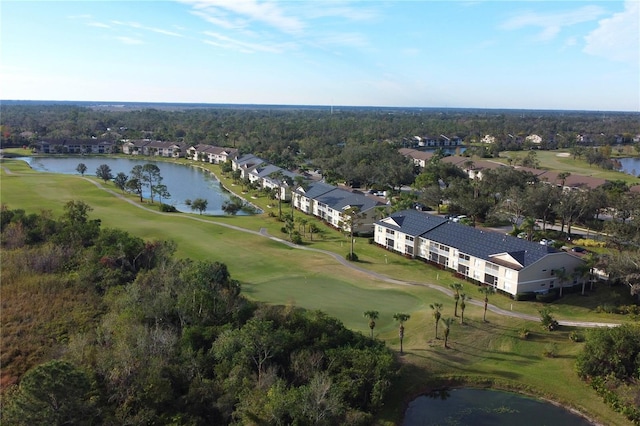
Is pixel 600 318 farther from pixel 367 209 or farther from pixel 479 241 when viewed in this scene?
pixel 367 209

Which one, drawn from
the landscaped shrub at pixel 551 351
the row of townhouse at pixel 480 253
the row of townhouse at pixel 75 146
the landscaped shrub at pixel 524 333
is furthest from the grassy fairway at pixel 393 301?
the row of townhouse at pixel 75 146

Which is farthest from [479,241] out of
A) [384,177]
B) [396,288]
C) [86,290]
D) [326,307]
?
[384,177]

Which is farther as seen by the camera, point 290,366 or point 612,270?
point 612,270

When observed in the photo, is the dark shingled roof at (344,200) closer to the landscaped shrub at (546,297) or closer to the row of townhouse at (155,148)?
the landscaped shrub at (546,297)

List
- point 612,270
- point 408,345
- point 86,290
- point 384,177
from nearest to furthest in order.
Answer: point 408,345 < point 86,290 < point 612,270 < point 384,177

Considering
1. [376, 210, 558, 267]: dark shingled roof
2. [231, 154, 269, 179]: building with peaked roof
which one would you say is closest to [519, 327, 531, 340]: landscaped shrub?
[376, 210, 558, 267]: dark shingled roof

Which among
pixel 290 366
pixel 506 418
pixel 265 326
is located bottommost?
pixel 506 418

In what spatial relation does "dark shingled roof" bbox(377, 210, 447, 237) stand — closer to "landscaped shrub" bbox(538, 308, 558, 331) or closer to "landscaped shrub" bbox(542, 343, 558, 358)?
"landscaped shrub" bbox(538, 308, 558, 331)
